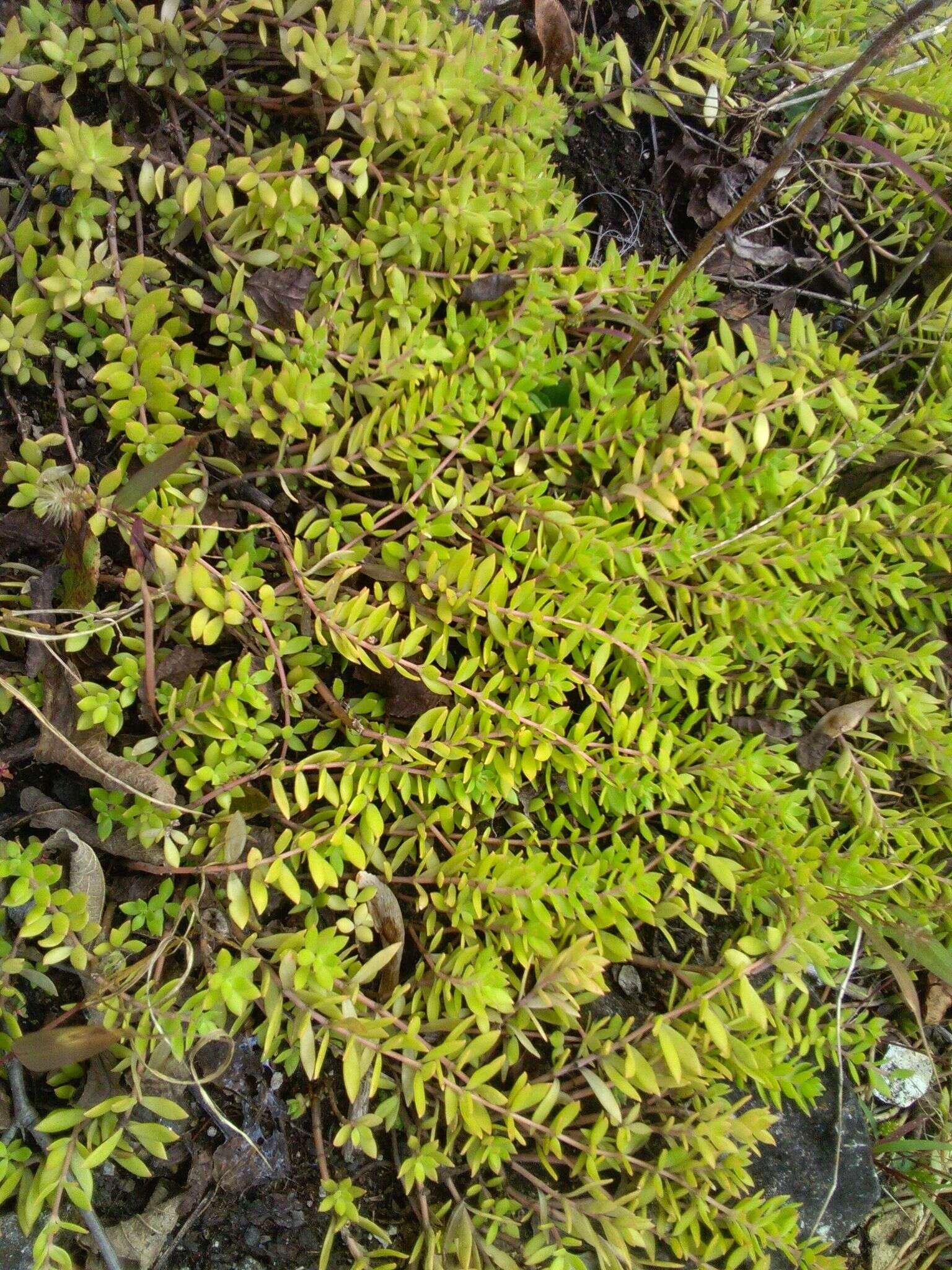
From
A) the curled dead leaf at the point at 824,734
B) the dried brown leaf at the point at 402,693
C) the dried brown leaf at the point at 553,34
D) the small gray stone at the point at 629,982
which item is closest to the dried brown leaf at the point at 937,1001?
the curled dead leaf at the point at 824,734

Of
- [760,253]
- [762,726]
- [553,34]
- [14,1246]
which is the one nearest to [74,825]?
[14,1246]

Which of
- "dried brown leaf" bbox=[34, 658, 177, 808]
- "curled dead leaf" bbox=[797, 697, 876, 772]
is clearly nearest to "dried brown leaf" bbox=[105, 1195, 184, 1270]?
"dried brown leaf" bbox=[34, 658, 177, 808]

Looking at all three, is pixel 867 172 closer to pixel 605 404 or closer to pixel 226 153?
pixel 605 404

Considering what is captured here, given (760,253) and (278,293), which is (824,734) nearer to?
(760,253)

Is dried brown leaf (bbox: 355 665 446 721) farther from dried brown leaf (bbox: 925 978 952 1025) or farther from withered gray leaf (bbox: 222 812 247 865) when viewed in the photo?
dried brown leaf (bbox: 925 978 952 1025)

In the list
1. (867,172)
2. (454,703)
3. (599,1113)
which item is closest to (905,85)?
(867,172)
